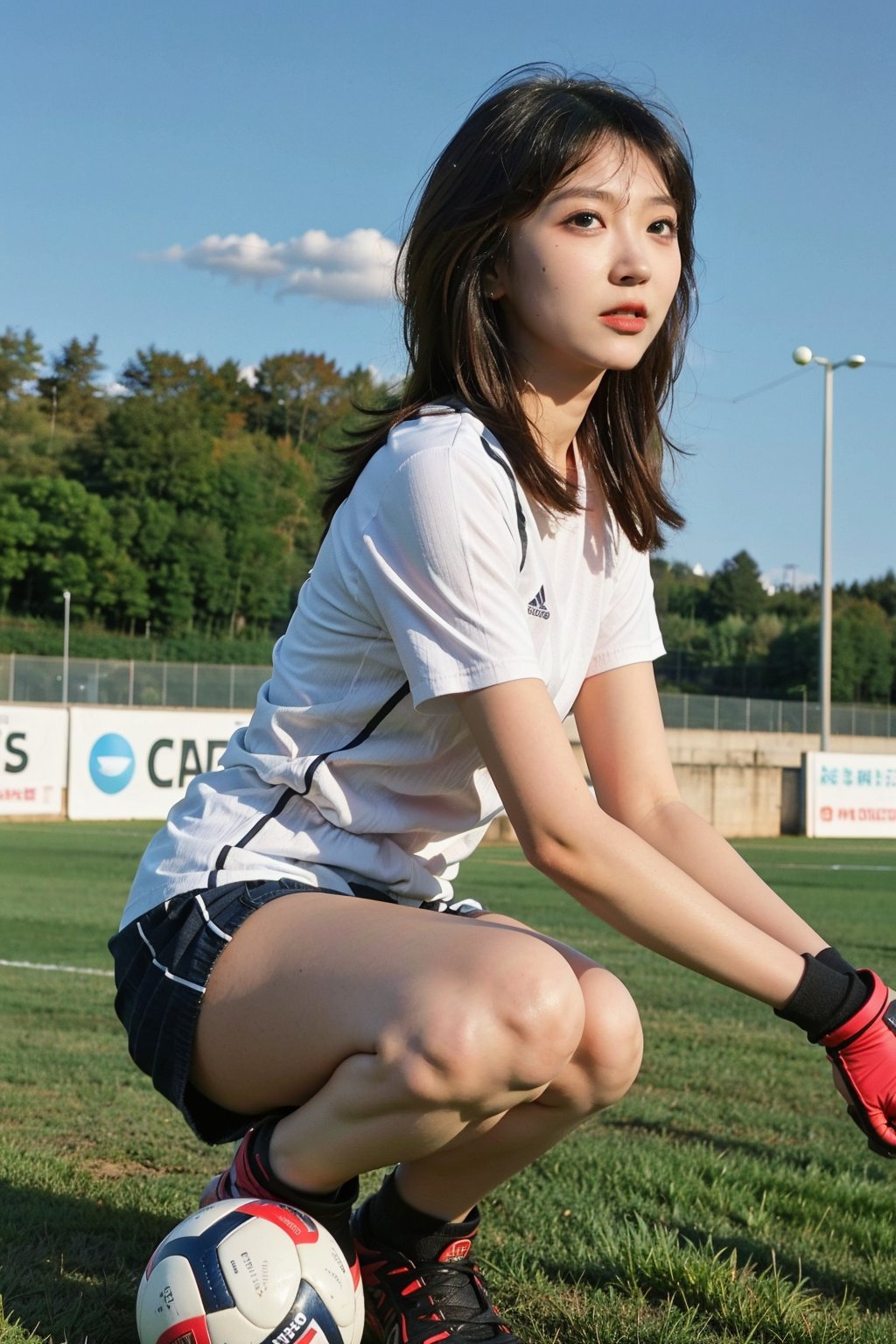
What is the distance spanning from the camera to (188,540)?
74438mm

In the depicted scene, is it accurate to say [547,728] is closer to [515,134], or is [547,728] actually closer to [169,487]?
[515,134]

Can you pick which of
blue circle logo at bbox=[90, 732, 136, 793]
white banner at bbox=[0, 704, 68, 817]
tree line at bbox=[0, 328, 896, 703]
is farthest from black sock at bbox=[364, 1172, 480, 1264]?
tree line at bbox=[0, 328, 896, 703]

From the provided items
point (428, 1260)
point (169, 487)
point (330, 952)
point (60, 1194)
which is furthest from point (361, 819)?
point (169, 487)

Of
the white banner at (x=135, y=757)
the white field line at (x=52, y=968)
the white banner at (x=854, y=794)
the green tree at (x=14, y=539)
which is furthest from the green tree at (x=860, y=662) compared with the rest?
the white field line at (x=52, y=968)

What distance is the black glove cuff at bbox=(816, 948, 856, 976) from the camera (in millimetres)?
2414

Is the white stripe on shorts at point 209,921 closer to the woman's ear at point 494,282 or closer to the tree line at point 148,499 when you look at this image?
the woman's ear at point 494,282

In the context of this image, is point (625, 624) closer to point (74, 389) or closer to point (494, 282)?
point (494, 282)

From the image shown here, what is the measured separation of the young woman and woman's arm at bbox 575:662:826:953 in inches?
0.9

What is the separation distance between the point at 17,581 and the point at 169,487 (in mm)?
11134

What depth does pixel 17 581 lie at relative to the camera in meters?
70.4

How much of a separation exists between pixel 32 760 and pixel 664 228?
22.3 metres

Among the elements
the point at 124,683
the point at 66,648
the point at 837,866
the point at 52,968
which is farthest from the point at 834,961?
the point at 66,648

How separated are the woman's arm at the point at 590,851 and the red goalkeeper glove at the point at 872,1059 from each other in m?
0.12

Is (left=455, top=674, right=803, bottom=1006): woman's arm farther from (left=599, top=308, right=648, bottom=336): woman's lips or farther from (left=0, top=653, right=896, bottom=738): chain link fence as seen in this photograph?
(left=0, top=653, right=896, bottom=738): chain link fence
